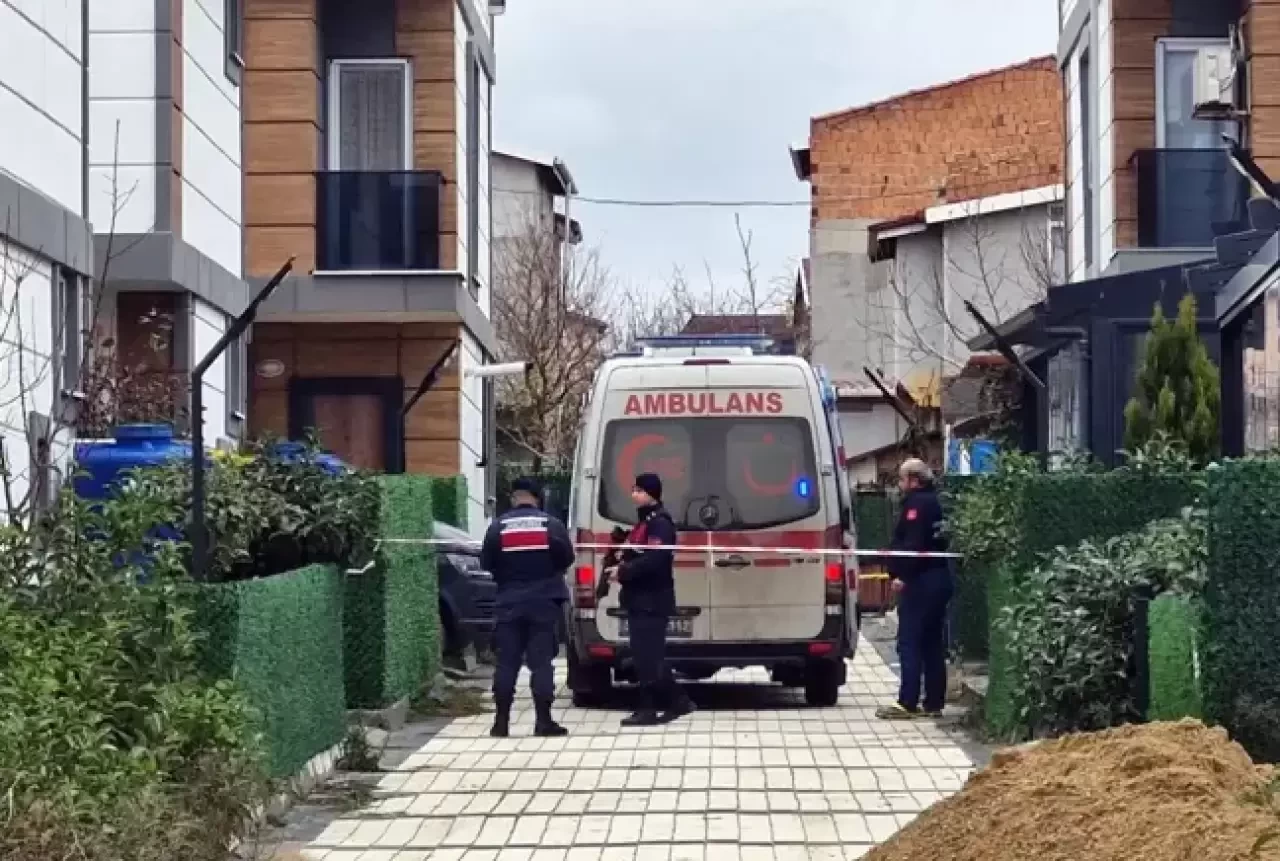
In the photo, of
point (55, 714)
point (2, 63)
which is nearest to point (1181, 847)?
point (55, 714)

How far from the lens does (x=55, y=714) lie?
26.5 feet

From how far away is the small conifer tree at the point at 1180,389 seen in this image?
16750 mm

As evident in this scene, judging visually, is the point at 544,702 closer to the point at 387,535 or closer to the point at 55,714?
the point at 387,535

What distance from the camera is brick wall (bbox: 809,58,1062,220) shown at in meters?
44.6

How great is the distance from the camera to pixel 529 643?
15250 millimetres

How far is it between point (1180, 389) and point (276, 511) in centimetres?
752

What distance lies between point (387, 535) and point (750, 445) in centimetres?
341

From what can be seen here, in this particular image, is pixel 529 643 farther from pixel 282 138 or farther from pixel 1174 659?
pixel 282 138

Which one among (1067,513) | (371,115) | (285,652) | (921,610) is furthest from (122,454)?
(371,115)

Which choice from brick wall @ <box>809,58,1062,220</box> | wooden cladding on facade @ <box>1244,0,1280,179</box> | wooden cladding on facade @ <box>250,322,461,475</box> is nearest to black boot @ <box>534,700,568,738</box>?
wooden cladding on facade @ <box>1244,0,1280,179</box>

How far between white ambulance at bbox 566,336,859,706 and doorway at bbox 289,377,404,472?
29.7 feet

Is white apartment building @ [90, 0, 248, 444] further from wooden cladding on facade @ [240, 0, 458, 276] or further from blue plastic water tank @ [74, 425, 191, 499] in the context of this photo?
wooden cladding on facade @ [240, 0, 458, 276]

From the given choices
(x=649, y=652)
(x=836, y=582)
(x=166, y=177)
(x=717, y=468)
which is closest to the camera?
(x=649, y=652)

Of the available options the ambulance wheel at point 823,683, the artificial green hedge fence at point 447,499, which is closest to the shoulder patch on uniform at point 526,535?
the ambulance wheel at point 823,683
